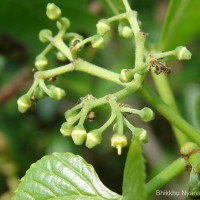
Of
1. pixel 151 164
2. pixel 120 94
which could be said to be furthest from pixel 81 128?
pixel 151 164

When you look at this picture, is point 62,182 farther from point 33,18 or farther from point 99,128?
point 33,18

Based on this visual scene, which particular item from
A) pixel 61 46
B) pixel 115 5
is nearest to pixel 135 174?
pixel 61 46

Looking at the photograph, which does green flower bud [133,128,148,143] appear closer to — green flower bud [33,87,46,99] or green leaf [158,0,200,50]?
green flower bud [33,87,46,99]

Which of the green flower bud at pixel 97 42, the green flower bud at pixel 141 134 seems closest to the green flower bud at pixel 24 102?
the green flower bud at pixel 97 42

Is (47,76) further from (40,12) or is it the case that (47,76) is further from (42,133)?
(42,133)

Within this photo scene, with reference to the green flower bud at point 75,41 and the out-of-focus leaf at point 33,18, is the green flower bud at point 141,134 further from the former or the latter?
the out-of-focus leaf at point 33,18

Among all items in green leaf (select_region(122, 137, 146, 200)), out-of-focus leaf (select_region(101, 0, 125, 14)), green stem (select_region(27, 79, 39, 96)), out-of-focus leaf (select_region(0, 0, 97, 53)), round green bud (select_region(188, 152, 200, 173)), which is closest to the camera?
green leaf (select_region(122, 137, 146, 200))

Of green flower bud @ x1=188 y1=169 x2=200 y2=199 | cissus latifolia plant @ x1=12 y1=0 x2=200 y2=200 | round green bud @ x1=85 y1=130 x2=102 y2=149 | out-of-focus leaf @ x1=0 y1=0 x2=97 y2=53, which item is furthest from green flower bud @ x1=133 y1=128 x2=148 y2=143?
out-of-focus leaf @ x1=0 y1=0 x2=97 y2=53
